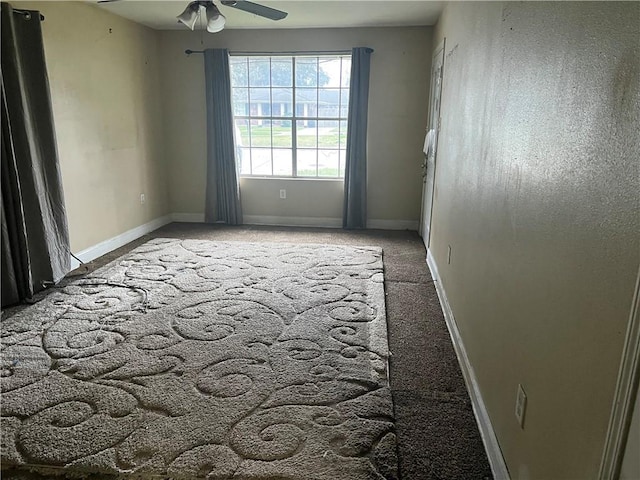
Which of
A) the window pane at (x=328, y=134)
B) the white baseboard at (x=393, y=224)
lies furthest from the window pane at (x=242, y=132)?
the white baseboard at (x=393, y=224)

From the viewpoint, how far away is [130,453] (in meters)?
1.74

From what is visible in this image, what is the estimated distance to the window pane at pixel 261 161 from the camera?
570 centimetres

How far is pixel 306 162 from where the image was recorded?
567cm

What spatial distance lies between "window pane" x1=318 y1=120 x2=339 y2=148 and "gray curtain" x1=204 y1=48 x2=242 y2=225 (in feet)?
3.50

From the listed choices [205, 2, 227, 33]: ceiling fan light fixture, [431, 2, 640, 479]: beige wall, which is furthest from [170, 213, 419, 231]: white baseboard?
[431, 2, 640, 479]: beige wall

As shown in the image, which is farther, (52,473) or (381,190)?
(381,190)

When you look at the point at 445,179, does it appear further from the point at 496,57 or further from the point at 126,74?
the point at 126,74

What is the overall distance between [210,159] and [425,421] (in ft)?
14.5

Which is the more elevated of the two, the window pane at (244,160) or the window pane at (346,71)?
the window pane at (346,71)

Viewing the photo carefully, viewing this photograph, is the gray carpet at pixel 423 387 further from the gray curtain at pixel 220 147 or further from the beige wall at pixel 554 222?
the gray curtain at pixel 220 147

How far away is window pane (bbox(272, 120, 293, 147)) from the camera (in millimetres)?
5570

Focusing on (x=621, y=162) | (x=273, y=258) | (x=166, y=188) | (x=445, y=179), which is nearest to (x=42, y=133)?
(x=273, y=258)

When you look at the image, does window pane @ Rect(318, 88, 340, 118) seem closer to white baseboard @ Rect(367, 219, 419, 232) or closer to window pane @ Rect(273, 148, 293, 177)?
window pane @ Rect(273, 148, 293, 177)

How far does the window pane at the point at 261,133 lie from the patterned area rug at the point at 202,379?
2.43 meters
